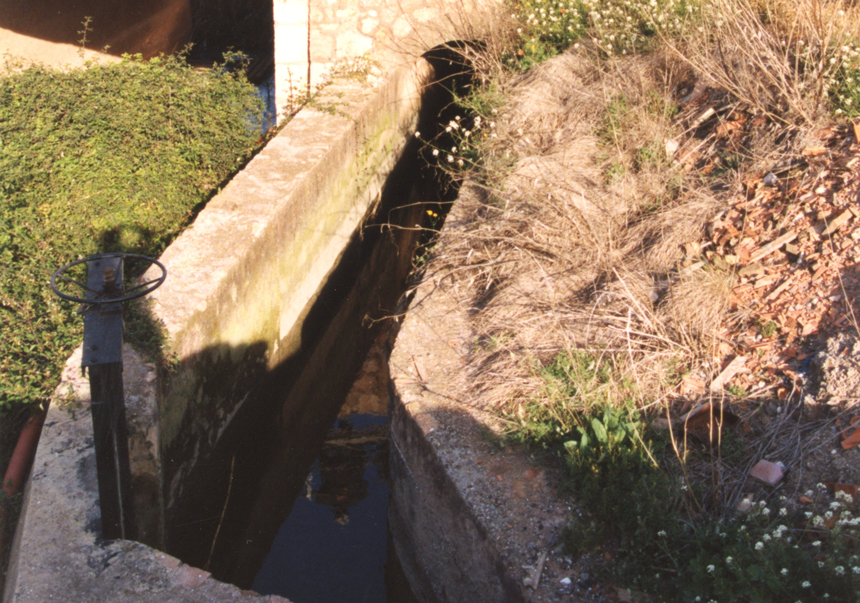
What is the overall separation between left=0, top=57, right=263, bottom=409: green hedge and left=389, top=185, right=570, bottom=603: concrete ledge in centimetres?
198

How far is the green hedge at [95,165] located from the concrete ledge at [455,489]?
1975 millimetres

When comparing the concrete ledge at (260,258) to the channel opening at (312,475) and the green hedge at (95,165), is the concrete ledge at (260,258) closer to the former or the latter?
the channel opening at (312,475)

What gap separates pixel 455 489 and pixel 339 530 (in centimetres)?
194

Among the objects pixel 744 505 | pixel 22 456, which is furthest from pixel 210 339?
pixel 744 505

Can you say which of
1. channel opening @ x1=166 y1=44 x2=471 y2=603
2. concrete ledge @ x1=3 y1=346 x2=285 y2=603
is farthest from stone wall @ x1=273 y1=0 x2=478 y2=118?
concrete ledge @ x1=3 y1=346 x2=285 y2=603

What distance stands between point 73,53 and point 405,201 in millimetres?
4696

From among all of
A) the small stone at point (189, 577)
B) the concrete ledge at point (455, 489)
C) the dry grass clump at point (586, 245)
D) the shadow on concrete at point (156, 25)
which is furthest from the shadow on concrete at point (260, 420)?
the shadow on concrete at point (156, 25)

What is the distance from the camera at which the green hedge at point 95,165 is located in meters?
4.23

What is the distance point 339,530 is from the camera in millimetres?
4863

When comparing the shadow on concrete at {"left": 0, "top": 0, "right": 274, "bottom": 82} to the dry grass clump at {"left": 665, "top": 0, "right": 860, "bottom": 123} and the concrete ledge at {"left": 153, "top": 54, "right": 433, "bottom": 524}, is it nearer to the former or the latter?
the concrete ledge at {"left": 153, "top": 54, "right": 433, "bottom": 524}

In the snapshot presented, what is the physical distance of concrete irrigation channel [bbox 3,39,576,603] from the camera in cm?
291

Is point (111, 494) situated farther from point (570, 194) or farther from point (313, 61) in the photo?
point (313, 61)

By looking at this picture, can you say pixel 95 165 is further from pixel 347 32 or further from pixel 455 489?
pixel 455 489

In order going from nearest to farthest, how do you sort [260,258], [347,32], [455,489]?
[455,489], [260,258], [347,32]
